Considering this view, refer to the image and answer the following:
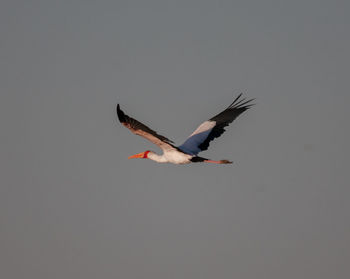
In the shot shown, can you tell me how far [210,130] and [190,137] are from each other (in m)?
0.95

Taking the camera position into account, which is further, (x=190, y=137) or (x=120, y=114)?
(x=190, y=137)

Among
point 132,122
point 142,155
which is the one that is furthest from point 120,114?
point 142,155

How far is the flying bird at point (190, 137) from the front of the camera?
22328 mm

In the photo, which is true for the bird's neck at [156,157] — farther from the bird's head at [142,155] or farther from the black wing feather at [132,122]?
the black wing feather at [132,122]

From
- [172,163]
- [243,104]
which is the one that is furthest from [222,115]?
[172,163]

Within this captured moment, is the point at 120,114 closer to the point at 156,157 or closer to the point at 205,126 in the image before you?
the point at 156,157

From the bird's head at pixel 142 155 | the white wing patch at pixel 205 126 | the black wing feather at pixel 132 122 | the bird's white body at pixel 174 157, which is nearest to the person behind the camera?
the black wing feather at pixel 132 122

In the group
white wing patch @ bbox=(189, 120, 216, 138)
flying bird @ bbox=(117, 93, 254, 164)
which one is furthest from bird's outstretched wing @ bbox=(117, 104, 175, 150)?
white wing patch @ bbox=(189, 120, 216, 138)

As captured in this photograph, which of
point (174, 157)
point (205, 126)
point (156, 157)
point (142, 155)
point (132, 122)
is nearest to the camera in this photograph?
point (132, 122)

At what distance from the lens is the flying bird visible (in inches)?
879

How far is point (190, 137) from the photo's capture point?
2859 centimetres

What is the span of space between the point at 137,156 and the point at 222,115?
4.75 meters

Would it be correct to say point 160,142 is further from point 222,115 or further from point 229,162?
point 222,115

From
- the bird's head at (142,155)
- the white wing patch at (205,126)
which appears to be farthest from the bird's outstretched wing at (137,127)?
the white wing patch at (205,126)
